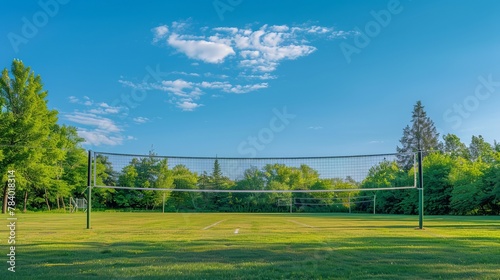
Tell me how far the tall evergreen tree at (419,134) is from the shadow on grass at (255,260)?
233ft

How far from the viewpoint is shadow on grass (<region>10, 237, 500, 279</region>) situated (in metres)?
5.16

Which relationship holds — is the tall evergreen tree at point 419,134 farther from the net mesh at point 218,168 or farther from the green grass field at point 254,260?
the green grass field at point 254,260

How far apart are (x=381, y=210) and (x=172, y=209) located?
85.0 ft

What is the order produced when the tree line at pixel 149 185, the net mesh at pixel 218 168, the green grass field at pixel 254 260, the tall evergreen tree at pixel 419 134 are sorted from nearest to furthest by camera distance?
the green grass field at pixel 254 260, the net mesh at pixel 218 168, the tree line at pixel 149 185, the tall evergreen tree at pixel 419 134

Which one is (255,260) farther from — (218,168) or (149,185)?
(149,185)

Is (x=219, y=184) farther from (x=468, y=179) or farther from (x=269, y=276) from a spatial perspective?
(x=468, y=179)

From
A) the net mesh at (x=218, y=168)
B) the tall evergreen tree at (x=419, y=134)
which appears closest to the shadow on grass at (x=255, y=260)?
the net mesh at (x=218, y=168)

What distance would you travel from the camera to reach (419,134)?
7638 cm

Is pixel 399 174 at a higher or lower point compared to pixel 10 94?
lower

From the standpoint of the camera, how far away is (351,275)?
16.8 ft

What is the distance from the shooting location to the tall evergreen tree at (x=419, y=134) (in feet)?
248

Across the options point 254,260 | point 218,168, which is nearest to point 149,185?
point 218,168

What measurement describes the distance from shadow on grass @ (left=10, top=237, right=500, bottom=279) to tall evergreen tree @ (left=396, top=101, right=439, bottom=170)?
71.1m

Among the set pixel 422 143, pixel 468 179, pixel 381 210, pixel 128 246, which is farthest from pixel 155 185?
pixel 422 143
